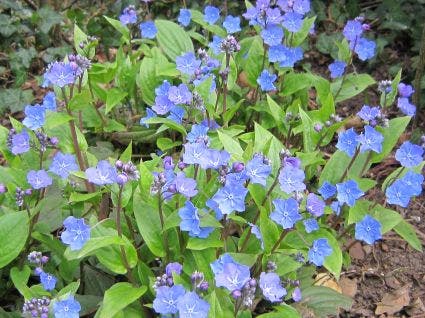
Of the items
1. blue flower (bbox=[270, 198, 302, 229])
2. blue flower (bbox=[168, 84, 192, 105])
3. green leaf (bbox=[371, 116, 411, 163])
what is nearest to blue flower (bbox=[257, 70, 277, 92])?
blue flower (bbox=[168, 84, 192, 105])

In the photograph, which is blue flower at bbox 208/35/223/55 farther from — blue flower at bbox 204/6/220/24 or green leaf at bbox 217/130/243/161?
green leaf at bbox 217/130/243/161

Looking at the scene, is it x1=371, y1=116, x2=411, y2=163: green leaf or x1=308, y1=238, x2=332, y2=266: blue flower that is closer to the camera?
x1=308, y1=238, x2=332, y2=266: blue flower

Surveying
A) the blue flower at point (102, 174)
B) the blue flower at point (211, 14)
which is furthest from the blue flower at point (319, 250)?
the blue flower at point (211, 14)

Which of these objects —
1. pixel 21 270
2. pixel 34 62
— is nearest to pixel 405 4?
pixel 34 62

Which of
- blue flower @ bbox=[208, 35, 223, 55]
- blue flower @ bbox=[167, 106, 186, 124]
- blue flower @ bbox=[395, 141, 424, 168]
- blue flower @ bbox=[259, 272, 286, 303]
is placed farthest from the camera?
blue flower @ bbox=[208, 35, 223, 55]

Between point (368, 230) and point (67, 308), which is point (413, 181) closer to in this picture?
point (368, 230)

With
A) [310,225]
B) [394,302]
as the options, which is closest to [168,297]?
[310,225]
